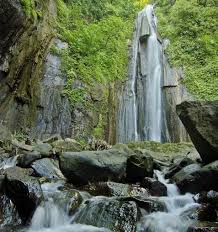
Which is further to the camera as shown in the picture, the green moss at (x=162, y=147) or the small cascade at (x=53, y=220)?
the green moss at (x=162, y=147)

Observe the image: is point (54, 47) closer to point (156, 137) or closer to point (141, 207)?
point (156, 137)

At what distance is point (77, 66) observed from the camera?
Answer: 17109 mm

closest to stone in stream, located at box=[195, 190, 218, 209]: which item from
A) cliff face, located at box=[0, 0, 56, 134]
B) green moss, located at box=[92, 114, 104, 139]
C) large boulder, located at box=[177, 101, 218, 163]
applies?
large boulder, located at box=[177, 101, 218, 163]

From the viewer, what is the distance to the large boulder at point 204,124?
321 inches

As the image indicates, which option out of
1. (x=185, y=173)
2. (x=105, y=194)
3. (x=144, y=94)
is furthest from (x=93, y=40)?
(x=105, y=194)

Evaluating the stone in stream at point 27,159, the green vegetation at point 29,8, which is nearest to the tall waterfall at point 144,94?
the green vegetation at point 29,8

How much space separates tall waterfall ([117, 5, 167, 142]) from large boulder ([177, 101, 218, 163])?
8.26 metres

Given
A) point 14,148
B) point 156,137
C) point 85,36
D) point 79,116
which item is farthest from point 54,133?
point 85,36

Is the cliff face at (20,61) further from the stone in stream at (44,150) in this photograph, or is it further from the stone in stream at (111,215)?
the stone in stream at (111,215)

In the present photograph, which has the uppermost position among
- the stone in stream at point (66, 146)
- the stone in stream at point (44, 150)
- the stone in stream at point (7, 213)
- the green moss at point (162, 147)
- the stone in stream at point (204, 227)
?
the green moss at point (162, 147)

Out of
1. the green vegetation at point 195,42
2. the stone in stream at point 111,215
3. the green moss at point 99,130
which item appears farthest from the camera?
the green vegetation at point 195,42

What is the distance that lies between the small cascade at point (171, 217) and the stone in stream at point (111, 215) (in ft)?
0.65

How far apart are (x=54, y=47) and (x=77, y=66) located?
1400 millimetres

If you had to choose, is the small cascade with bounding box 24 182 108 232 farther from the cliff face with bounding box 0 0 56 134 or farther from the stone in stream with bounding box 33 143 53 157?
the cliff face with bounding box 0 0 56 134
